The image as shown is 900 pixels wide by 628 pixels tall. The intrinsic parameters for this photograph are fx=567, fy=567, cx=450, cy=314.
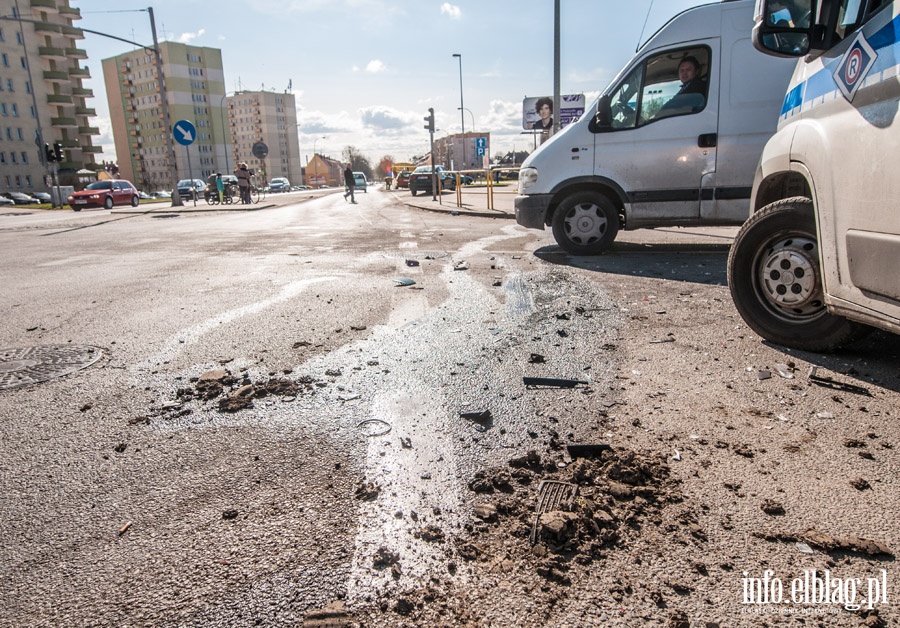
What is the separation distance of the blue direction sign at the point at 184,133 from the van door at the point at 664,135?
771 inches

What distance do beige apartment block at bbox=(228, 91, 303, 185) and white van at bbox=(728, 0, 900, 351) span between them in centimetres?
14788

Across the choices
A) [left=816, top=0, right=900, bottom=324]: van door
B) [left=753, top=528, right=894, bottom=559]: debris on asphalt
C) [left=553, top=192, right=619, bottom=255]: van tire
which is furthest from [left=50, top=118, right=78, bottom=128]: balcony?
[left=753, top=528, right=894, bottom=559]: debris on asphalt

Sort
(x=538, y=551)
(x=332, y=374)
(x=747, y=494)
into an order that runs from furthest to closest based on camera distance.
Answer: (x=332, y=374), (x=747, y=494), (x=538, y=551)

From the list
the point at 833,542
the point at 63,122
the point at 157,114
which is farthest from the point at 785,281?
the point at 157,114

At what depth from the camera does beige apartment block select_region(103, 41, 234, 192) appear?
11156 cm

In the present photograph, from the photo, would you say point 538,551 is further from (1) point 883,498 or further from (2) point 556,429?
(1) point 883,498

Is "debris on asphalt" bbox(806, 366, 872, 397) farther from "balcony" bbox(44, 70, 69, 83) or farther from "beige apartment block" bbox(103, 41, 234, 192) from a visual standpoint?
"beige apartment block" bbox(103, 41, 234, 192)

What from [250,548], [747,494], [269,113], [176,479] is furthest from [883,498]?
[269,113]

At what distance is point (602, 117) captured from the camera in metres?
7.64

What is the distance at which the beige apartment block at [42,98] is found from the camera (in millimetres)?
67062

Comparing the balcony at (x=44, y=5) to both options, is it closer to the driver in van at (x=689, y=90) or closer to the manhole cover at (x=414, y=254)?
the manhole cover at (x=414, y=254)

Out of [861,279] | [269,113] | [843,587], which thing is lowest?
[843,587]

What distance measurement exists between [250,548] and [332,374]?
1.68 meters

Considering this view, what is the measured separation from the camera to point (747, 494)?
84.7 inches
